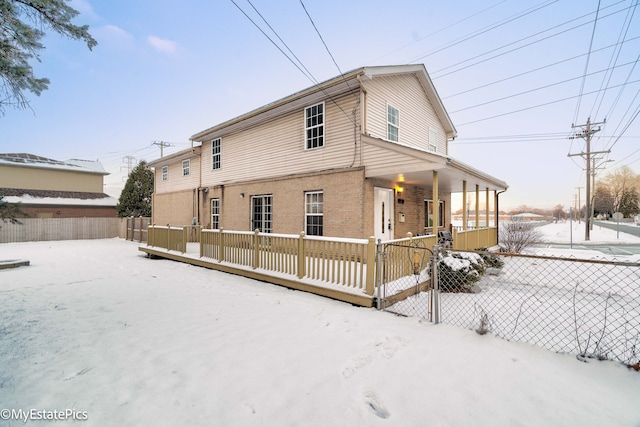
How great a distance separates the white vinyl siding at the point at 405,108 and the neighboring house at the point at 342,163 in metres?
0.04

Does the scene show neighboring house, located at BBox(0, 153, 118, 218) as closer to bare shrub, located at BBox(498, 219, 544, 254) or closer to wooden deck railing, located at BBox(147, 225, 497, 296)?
wooden deck railing, located at BBox(147, 225, 497, 296)

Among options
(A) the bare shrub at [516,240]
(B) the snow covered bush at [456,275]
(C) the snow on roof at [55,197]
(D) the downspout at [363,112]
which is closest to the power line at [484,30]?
(D) the downspout at [363,112]

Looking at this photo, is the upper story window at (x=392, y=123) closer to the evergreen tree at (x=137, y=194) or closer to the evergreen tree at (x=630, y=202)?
the evergreen tree at (x=137, y=194)

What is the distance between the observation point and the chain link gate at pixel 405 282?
193 inches

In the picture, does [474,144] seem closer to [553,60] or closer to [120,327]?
[553,60]

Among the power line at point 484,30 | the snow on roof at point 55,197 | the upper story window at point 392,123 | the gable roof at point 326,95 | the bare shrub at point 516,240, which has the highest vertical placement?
the power line at point 484,30

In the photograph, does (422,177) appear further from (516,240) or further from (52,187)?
(52,187)

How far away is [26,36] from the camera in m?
4.03

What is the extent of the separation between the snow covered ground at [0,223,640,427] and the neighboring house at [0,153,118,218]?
990 inches

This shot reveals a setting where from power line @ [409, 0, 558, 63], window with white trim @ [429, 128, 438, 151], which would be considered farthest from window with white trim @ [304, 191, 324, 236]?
power line @ [409, 0, 558, 63]

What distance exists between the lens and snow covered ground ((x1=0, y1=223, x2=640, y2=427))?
229 cm

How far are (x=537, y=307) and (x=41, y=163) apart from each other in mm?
37544

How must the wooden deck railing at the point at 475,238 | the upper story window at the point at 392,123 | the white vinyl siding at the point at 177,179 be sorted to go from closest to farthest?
the wooden deck railing at the point at 475,238
the upper story window at the point at 392,123
the white vinyl siding at the point at 177,179

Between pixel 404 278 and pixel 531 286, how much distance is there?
14.2 ft
